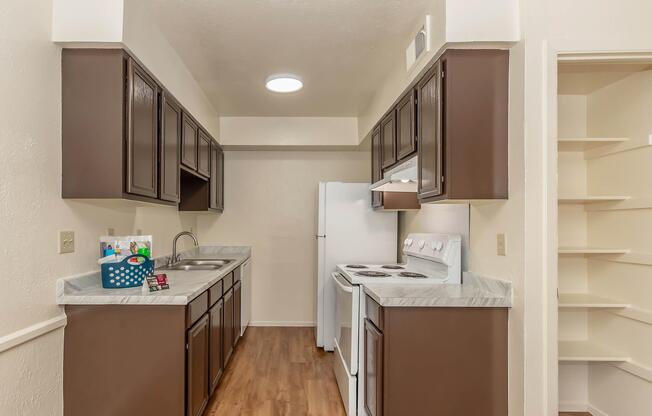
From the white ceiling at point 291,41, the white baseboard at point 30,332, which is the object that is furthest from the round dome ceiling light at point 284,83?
the white baseboard at point 30,332

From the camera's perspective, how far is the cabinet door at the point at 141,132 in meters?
2.12

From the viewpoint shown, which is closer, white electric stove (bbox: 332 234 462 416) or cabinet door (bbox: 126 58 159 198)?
cabinet door (bbox: 126 58 159 198)

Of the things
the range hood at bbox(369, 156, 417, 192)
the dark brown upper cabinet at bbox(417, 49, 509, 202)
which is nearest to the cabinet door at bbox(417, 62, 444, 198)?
the dark brown upper cabinet at bbox(417, 49, 509, 202)

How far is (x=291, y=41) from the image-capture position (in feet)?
9.21

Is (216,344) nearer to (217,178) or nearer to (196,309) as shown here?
(196,309)

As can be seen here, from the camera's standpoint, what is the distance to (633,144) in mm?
2340

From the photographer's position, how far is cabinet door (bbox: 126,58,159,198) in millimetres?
2125

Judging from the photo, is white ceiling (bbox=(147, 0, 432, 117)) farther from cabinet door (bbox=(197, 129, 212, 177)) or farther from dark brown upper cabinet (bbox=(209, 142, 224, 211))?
dark brown upper cabinet (bbox=(209, 142, 224, 211))

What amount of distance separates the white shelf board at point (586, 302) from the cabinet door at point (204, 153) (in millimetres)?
2879

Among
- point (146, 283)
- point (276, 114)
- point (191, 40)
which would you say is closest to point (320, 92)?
point (276, 114)

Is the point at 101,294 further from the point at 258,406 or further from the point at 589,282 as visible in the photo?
the point at 589,282

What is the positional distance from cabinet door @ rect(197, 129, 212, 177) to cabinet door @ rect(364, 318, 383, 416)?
81.3 inches

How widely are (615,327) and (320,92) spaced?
2.86m

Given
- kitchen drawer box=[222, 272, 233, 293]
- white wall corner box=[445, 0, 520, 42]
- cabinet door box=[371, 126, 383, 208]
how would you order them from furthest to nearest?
cabinet door box=[371, 126, 383, 208] → kitchen drawer box=[222, 272, 233, 293] → white wall corner box=[445, 0, 520, 42]
